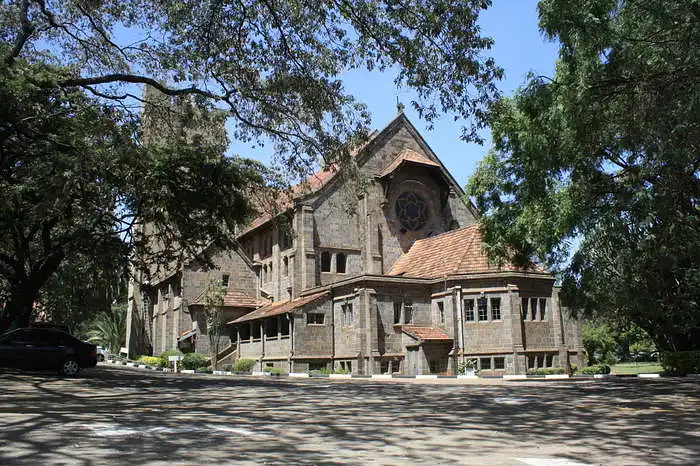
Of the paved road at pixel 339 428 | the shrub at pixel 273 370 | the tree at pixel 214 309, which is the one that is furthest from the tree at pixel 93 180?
the tree at pixel 214 309

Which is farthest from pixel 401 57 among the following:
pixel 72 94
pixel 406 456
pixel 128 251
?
pixel 128 251

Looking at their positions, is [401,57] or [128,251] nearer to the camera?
[401,57]

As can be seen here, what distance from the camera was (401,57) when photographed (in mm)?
13266


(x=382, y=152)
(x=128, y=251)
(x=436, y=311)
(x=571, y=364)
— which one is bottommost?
(x=571, y=364)

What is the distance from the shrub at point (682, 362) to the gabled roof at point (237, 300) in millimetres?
25856

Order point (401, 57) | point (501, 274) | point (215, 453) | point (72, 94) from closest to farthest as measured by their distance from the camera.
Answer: point (215, 453)
point (401, 57)
point (72, 94)
point (501, 274)

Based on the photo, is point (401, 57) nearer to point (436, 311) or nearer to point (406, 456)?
point (406, 456)

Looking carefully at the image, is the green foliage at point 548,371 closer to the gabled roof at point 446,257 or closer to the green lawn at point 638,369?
the green lawn at point 638,369

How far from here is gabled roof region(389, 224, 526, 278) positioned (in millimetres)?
33281

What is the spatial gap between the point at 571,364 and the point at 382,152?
60.6 ft

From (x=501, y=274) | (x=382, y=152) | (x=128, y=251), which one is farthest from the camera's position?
(x=382, y=152)

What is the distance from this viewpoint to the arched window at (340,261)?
39469 millimetres

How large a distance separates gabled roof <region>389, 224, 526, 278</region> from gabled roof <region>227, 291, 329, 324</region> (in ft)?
20.0

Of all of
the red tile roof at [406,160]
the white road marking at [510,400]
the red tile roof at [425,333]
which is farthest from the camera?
the red tile roof at [406,160]
